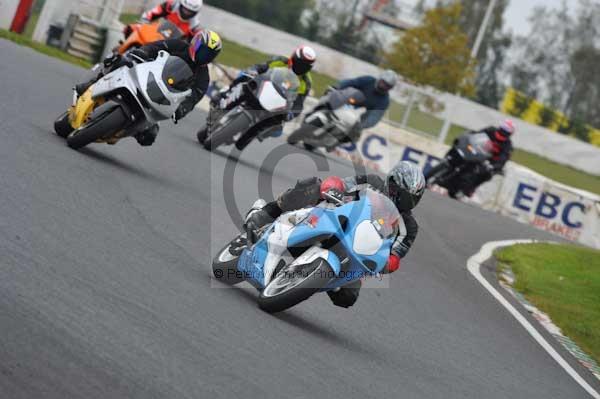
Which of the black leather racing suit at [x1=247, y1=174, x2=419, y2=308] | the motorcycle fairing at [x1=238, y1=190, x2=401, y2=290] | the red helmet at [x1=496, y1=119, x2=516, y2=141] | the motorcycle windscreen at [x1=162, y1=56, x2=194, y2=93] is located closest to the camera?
the motorcycle fairing at [x1=238, y1=190, x2=401, y2=290]

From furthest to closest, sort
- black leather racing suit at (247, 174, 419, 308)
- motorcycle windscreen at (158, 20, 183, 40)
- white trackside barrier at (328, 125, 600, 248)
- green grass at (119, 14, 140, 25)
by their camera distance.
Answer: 1. green grass at (119, 14, 140, 25)
2. white trackside barrier at (328, 125, 600, 248)
3. motorcycle windscreen at (158, 20, 183, 40)
4. black leather racing suit at (247, 174, 419, 308)

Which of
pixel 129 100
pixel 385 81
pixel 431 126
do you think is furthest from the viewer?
pixel 431 126

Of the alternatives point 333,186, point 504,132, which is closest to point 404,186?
point 333,186

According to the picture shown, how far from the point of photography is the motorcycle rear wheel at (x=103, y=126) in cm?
1220

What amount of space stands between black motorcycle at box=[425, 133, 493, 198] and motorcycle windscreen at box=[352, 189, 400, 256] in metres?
17.2

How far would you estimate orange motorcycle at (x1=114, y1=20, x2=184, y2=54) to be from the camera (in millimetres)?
16859

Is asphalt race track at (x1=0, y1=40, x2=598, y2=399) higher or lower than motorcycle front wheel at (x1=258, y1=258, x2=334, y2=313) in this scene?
lower

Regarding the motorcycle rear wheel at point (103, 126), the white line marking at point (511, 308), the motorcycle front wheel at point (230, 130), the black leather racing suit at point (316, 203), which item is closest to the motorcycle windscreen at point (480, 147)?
the white line marking at point (511, 308)

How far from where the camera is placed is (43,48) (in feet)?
83.8

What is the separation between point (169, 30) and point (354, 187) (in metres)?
8.79

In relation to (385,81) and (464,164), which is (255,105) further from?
(464,164)

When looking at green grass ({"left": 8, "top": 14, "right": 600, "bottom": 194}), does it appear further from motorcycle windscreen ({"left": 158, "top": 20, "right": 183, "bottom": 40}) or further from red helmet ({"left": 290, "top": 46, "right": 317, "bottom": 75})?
motorcycle windscreen ({"left": 158, "top": 20, "right": 183, "bottom": 40})

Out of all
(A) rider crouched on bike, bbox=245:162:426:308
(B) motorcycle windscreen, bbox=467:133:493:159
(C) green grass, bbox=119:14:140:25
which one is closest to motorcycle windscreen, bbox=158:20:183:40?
(A) rider crouched on bike, bbox=245:162:426:308

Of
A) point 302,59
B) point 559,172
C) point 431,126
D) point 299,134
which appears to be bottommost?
point 299,134
